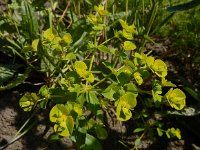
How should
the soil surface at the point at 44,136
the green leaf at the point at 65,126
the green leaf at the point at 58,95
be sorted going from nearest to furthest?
the green leaf at the point at 65,126 → the green leaf at the point at 58,95 → the soil surface at the point at 44,136

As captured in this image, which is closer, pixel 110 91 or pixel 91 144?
pixel 110 91

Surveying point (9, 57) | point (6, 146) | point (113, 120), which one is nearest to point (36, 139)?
point (6, 146)

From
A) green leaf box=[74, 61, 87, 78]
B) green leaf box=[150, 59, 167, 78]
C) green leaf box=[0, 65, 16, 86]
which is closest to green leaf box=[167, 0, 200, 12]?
green leaf box=[150, 59, 167, 78]

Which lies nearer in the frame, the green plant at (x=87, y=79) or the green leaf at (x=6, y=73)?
the green plant at (x=87, y=79)

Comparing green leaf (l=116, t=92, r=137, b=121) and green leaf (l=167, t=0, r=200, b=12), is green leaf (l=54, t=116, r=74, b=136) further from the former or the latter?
green leaf (l=167, t=0, r=200, b=12)

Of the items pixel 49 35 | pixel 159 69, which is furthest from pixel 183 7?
pixel 49 35

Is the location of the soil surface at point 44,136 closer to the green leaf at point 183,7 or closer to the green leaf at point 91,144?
the green leaf at point 91,144

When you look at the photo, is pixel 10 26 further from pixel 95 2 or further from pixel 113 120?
pixel 113 120

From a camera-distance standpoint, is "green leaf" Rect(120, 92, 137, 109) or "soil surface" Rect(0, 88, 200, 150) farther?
"soil surface" Rect(0, 88, 200, 150)

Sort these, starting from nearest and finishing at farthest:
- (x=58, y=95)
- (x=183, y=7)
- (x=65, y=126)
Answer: (x=65, y=126)
(x=58, y=95)
(x=183, y=7)

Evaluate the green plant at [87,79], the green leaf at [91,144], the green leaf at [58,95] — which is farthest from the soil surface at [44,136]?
the green leaf at [58,95]

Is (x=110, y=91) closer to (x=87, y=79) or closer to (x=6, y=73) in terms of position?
(x=87, y=79)
